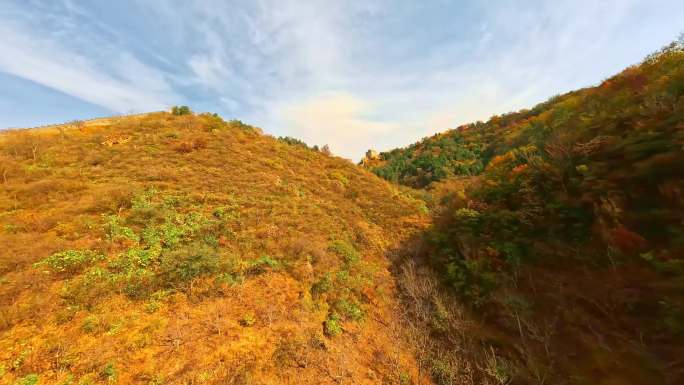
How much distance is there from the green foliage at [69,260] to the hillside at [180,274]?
5cm

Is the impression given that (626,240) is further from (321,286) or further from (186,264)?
(186,264)

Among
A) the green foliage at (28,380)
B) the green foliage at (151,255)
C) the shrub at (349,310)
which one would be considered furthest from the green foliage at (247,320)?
the green foliage at (28,380)

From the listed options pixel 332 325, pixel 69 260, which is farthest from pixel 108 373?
pixel 332 325

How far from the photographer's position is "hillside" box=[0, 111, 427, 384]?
8.03 metres

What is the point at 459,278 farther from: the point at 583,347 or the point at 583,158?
the point at 583,158

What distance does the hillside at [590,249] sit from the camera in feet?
25.1

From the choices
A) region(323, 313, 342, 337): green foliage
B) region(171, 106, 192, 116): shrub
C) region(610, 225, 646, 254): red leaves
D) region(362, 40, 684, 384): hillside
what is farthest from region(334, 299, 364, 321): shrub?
region(171, 106, 192, 116): shrub

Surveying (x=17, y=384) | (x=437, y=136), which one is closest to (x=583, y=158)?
(x=17, y=384)

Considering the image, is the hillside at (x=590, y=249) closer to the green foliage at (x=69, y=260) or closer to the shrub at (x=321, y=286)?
the shrub at (x=321, y=286)

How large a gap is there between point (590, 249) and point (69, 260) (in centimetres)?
1777

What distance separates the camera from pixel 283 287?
40.2 feet

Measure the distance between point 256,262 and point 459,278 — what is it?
914cm

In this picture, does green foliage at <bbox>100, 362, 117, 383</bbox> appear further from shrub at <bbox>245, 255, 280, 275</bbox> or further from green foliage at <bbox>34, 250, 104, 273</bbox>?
shrub at <bbox>245, 255, 280, 275</bbox>

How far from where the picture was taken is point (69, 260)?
33.2 feet
